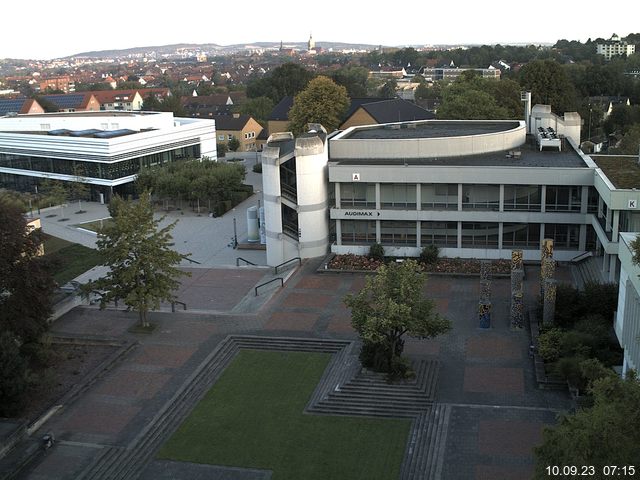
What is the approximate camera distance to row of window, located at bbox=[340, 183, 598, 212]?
3725cm

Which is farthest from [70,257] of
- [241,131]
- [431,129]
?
[241,131]

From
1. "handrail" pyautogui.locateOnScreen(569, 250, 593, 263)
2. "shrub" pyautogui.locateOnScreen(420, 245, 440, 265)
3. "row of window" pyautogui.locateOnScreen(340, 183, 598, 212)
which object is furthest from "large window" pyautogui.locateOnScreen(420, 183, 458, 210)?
"handrail" pyautogui.locateOnScreen(569, 250, 593, 263)

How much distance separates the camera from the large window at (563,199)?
37.1 metres

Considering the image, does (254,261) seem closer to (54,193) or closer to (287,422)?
(287,422)

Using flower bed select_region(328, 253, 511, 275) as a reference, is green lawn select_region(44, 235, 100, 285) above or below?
below

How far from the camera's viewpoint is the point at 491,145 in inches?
1682

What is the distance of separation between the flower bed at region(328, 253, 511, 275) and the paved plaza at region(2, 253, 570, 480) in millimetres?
702

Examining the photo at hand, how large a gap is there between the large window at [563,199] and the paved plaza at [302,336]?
343cm

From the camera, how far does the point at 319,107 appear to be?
72.6 meters

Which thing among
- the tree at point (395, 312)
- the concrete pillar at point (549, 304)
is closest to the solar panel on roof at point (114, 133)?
the tree at point (395, 312)

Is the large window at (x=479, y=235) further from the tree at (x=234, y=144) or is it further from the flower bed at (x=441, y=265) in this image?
the tree at (x=234, y=144)

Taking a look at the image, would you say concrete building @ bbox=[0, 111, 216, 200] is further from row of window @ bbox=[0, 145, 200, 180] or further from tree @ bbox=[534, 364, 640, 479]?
tree @ bbox=[534, 364, 640, 479]

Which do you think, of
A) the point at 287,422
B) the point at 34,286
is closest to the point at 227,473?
the point at 287,422

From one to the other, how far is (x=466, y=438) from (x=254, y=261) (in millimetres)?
22598
